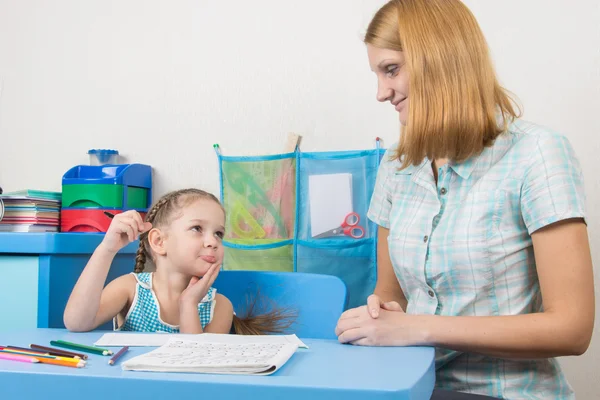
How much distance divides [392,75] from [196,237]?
0.55 m

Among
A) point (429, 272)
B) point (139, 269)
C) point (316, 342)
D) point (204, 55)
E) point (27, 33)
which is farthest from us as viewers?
point (27, 33)

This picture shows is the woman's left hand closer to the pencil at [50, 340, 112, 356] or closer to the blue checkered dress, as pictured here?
the pencil at [50, 340, 112, 356]

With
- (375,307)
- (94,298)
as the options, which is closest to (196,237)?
(94,298)

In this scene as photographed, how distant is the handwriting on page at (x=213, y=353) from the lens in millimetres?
712

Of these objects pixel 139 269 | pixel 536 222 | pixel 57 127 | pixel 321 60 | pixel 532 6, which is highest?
pixel 532 6

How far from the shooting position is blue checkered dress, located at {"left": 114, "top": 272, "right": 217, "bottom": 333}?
1346 millimetres

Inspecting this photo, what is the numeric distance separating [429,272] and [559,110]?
2.80 ft

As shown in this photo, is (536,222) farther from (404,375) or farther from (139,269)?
(139,269)

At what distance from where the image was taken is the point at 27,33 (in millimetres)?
2350

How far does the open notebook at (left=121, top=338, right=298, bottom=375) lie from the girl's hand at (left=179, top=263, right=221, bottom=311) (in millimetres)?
434

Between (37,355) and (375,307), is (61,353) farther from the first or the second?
(375,307)

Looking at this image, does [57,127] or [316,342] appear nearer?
[316,342]

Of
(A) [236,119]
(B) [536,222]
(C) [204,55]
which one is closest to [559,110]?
(B) [536,222]

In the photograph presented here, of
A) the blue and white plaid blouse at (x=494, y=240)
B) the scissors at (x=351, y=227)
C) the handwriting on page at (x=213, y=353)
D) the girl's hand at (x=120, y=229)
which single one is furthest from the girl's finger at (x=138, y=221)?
the scissors at (x=351, y=227)
